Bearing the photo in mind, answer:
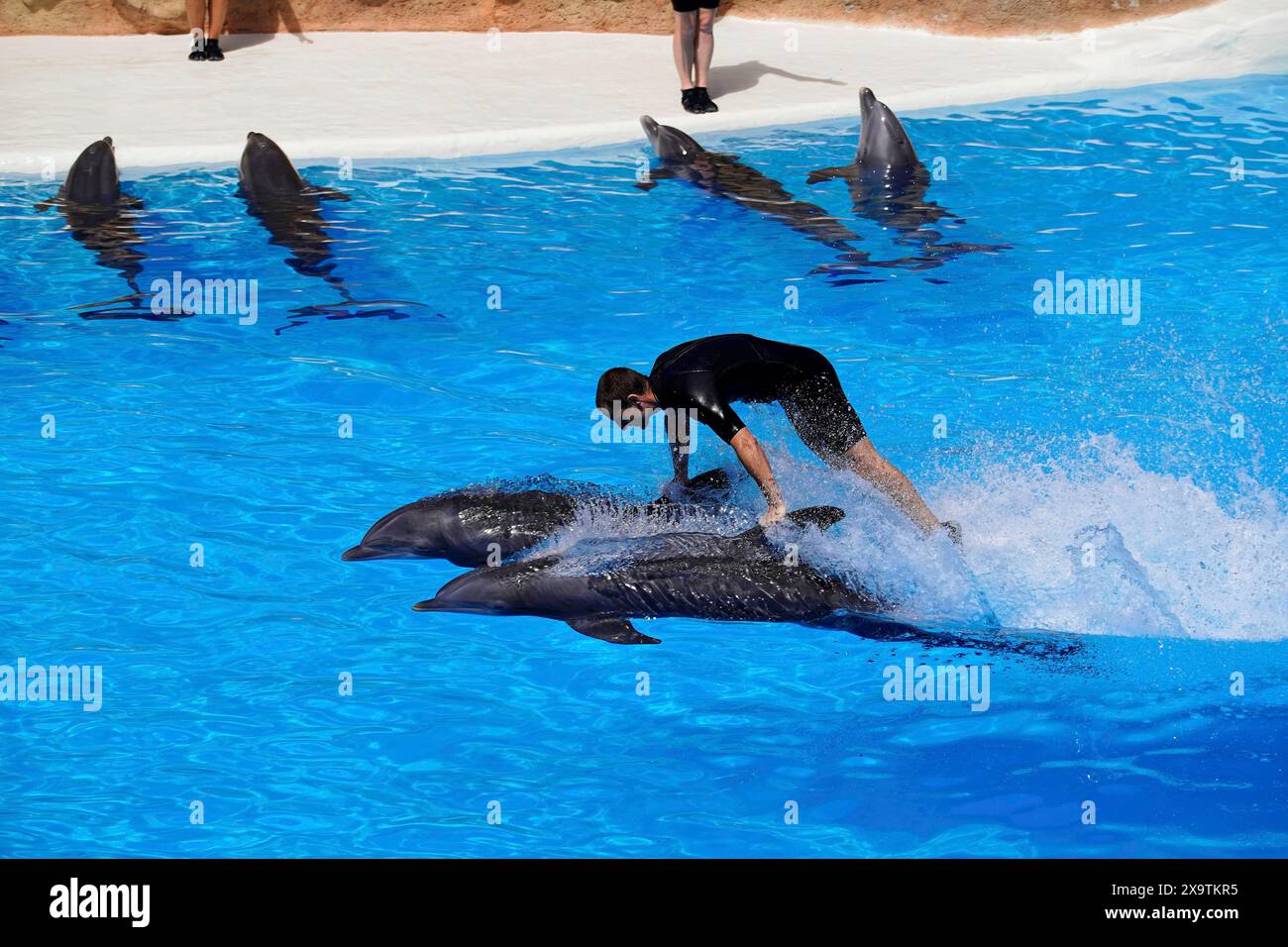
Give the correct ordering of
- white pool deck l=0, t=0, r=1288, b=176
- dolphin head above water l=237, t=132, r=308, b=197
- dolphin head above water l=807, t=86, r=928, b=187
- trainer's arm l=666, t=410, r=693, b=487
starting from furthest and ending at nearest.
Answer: white pool deck l=0, t=0, r=1288, b=176 → dolphin head above water l=807, t=86, r=928, b=187 → dolphin head above water l=237, t=132, r=308, b=197 → trainer's arm l=666, t=410, r=693, b=487

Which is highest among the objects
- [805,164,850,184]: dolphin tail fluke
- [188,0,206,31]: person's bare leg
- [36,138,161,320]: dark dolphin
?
[188,0,206,31]: person's bare leg

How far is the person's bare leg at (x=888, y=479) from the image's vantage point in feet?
24.2

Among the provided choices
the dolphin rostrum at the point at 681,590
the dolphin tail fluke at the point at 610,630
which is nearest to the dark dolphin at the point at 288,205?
the dolphin rostrum at the point at 681,590

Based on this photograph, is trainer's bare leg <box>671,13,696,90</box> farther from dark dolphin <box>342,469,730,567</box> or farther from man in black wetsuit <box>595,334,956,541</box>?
dark dolphin <box>342,469,730,567</box>

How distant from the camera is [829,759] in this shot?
594 centimetres

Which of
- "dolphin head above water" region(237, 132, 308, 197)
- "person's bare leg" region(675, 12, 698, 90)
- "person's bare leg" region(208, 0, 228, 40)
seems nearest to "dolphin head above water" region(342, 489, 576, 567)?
"dolphin head above water" region(237, 132, 308, 197)

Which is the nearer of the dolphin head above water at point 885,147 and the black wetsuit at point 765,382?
the black wetsuit at point 765,382

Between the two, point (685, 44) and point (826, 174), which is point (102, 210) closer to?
point (685, 44)

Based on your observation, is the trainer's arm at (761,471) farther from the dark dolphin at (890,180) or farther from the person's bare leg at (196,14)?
the person's bare leg at (196,14)

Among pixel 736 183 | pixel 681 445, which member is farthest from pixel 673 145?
pixel 681 445

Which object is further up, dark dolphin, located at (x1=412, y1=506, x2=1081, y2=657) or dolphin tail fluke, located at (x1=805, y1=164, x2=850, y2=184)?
dolphin tail fluke, located at (x1=805, y1=164, x2=850, y2=184)

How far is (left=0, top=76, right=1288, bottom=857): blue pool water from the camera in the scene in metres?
5.73

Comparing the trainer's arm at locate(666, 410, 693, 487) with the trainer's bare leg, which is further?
the trainer's bare leg

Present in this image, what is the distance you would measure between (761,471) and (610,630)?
1.05 metres
